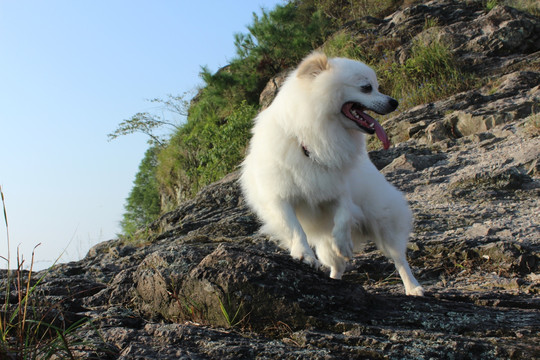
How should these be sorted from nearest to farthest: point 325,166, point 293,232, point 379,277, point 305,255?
point 305,255 < point 293,232 < point 325,166 < point 379,277

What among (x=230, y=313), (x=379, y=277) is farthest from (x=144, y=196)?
(x=230, y=313)

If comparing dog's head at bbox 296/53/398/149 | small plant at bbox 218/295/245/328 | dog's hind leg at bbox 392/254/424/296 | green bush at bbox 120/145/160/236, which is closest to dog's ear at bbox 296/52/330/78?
dog's head at bbox 296/53/398/149

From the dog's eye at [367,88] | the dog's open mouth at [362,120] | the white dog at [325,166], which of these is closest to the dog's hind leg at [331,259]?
the white dog at [325,166]

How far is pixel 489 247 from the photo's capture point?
4.18 metres

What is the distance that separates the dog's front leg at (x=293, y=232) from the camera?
325 cm

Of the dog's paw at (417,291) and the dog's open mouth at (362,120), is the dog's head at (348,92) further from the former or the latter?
the dog's paw at (417,291)

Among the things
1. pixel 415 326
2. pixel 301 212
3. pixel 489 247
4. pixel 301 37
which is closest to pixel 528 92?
pixel 489 247

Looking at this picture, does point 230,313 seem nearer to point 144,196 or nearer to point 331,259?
point 331,259

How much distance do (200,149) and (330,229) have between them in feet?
27.7

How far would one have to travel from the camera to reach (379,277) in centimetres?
438

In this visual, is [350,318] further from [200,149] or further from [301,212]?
[200,149]

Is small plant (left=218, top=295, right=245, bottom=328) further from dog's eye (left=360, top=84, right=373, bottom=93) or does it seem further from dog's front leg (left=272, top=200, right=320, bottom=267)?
dog's eye (left=360, top=84, right=373, bottom=93)

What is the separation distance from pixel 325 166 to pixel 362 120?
510mm

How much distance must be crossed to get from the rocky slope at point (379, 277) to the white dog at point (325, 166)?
15.2 inches
